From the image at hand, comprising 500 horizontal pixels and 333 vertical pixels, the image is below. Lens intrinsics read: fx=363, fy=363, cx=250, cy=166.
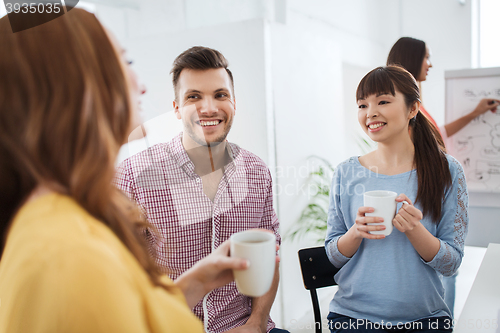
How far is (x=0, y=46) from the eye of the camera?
0.49 metres

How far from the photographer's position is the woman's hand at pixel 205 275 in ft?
2.36

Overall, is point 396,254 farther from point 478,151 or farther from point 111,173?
point 478,151

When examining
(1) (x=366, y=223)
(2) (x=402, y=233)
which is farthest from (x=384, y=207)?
(2) (x=402, y=233)

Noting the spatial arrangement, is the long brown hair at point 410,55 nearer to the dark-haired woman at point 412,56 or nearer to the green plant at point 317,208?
the dark-haired woman at point 412,56

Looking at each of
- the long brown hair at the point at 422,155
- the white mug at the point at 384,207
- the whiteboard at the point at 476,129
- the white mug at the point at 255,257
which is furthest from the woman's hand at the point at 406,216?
the whiteboard at the point at 476,129

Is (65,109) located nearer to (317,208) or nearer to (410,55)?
(410,55)

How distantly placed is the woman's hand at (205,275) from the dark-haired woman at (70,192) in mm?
171

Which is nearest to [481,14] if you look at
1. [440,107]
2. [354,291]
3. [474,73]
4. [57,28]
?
[440,107]

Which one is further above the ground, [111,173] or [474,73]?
[474,73]

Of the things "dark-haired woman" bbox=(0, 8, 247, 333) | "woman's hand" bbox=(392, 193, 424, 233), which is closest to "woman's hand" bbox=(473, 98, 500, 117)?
"woman's hand" bbox=(392, 193, 424, 233)

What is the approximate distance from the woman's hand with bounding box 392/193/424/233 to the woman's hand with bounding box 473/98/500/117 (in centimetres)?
168

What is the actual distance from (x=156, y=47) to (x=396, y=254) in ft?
5.34

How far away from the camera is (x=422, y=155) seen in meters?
1.25

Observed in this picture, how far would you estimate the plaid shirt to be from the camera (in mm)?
1239
